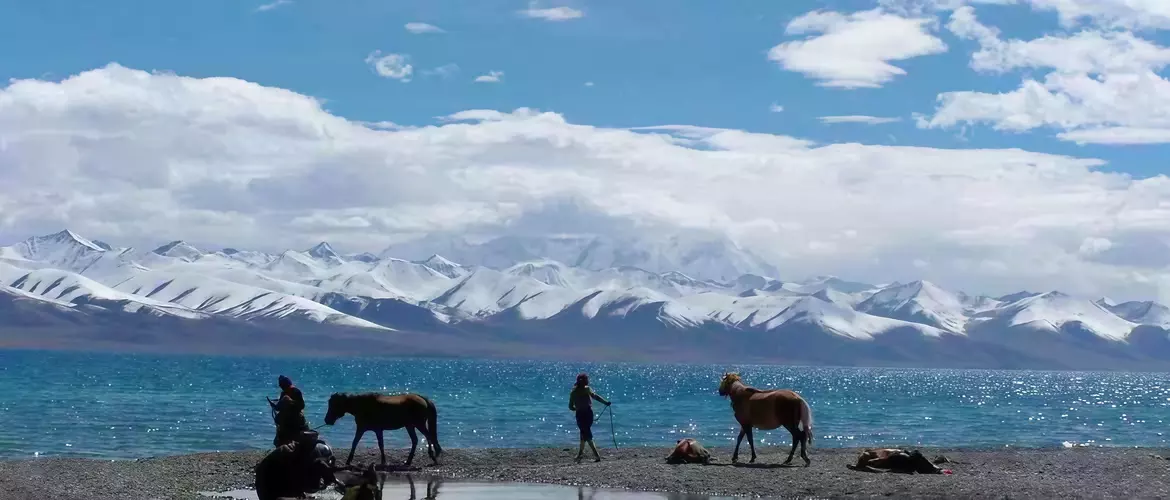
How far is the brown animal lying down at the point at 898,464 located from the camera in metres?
27.9

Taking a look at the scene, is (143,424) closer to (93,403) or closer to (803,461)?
(93,403)

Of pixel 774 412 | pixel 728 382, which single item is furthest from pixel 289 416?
pixel 728 382

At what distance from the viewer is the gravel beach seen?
2489cm

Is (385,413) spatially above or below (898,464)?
above

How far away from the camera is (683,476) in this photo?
27.5 metres

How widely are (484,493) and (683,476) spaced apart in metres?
4.38

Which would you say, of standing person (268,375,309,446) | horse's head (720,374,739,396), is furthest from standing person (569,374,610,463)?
standing person (268,375,309,446)

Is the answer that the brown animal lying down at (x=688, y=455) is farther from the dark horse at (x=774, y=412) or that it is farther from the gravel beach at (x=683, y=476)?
the dark horse at (x=774, y=412)

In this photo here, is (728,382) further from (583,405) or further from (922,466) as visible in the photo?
(922,466)

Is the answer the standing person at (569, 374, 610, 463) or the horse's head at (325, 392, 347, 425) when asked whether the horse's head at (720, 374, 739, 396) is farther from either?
the horse's head at (325, 392, 347, 425)

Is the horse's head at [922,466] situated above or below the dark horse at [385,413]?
below

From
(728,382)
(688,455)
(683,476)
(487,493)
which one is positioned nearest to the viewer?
(487,493)

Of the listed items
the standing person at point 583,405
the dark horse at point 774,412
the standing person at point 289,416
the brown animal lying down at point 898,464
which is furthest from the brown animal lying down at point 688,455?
the standing person at point 289,416

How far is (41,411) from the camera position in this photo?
60.4 metres
